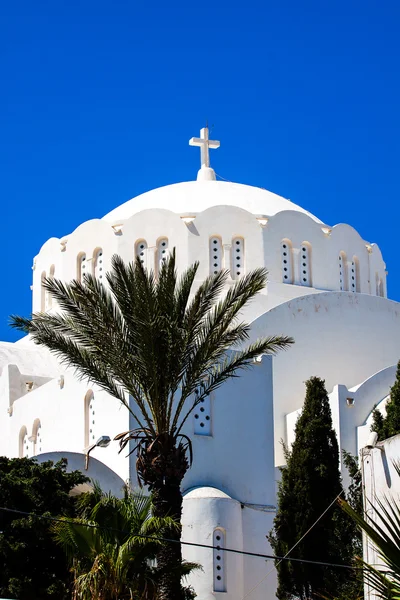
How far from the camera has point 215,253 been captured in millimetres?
29500

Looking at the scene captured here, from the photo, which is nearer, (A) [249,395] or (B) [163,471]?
(B) [163,471]

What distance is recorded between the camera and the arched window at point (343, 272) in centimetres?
3120

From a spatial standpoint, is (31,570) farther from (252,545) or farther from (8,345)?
(8,345)

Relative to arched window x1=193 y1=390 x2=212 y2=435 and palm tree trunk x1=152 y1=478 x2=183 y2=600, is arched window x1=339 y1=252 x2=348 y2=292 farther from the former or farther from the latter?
palm tree trunk x1=152 y1=478 x2=183 y2=600

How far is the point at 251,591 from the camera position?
23156mm

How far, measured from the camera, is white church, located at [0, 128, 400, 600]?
23.4 m

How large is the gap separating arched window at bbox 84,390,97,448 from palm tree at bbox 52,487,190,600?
20.5ft

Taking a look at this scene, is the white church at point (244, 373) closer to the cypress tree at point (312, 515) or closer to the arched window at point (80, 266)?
the arched window at point (80, 266)

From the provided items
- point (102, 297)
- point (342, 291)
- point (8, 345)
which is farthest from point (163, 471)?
point (8, 345)

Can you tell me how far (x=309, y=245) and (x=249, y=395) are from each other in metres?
6.58

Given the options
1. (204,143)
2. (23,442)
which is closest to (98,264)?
(23,442)

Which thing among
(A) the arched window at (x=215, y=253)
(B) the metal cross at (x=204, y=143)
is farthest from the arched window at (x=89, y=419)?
(B) the metal cross at (x=204, y=143)

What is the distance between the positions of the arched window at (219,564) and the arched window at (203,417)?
2150 mm

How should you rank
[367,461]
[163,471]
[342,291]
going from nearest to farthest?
[367,461] → [163,471] → [342,291]
